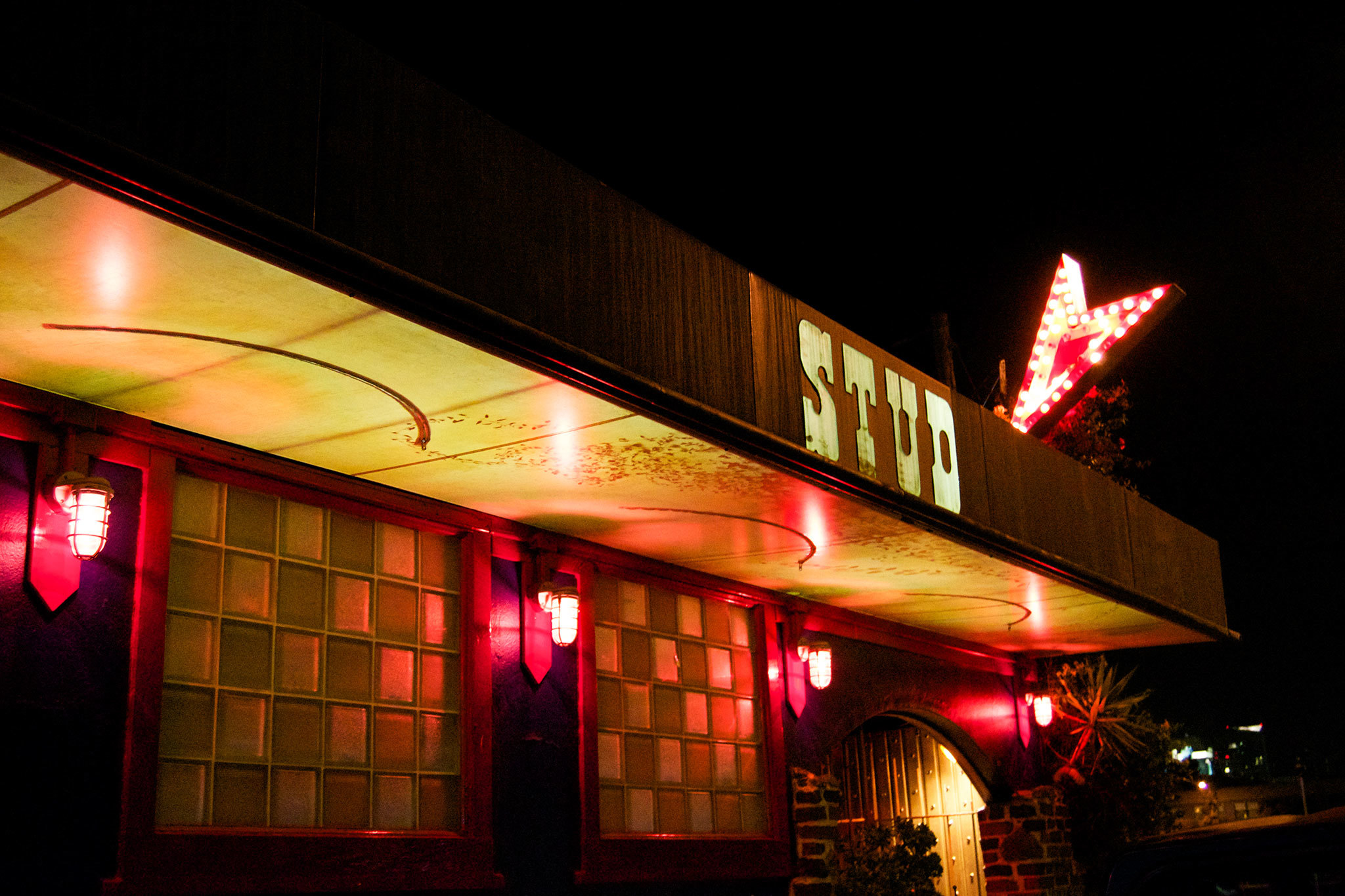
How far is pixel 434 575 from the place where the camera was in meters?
7.81

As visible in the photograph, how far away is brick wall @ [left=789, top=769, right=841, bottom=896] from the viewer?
9.93 m

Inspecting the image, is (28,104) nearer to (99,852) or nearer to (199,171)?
(199,171)

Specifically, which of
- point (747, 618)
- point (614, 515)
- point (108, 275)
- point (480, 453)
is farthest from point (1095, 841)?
point (108, 275)

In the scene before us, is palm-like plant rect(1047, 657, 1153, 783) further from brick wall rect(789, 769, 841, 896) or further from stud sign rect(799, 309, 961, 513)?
stud sign rect(799, 309, 961, 513)

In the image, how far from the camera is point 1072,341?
15.2 metres

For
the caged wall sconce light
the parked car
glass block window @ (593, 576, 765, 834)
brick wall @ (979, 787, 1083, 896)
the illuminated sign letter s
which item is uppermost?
the illuminated sign letter s

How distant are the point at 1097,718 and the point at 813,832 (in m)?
5.89

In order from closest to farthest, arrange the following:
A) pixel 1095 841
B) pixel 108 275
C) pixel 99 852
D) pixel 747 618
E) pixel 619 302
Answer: pixel 108 275 → pixel 99 852 → pixel 619 302 → pixel 747 618 → pixel 1095 841

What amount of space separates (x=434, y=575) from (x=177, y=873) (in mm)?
2440

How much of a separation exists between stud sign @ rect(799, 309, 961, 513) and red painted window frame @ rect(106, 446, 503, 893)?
231 centimetres

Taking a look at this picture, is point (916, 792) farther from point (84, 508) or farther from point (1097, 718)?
point (84, 508)

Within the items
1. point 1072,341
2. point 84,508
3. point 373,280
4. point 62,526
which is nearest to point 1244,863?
point 373,280

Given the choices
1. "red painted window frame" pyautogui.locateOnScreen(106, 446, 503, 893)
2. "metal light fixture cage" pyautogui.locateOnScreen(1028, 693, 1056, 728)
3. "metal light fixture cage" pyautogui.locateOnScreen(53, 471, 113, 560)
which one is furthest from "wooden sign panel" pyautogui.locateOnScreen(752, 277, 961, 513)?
Result: "metal light fixture cage" pyautogui.locateOnScreen(1028, 693, 1056, 728)

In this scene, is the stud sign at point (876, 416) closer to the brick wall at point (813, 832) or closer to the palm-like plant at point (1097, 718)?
the brick wall at point (813, 832)
